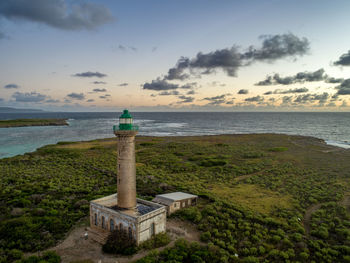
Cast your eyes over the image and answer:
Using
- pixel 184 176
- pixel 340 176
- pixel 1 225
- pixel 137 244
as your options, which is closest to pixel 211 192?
pixel 184 176

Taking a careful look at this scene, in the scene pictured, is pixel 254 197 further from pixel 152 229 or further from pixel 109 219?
pixel 109 219

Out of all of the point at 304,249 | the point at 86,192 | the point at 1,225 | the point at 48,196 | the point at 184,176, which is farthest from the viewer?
the point at 184,176

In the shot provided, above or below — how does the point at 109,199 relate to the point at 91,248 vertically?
above

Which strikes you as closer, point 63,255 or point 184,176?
point 63,255

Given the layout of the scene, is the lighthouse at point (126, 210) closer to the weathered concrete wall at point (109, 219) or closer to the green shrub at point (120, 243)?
the weathered concrete wall at point (109, 219)

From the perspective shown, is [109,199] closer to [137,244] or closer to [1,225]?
[137,244]

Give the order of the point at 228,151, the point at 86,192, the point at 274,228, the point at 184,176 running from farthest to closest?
the point at 228,151 < the point at 184,176 < the point at 86,192 < the point at 274,228
